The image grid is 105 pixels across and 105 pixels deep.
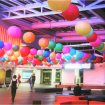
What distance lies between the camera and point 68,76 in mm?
31562

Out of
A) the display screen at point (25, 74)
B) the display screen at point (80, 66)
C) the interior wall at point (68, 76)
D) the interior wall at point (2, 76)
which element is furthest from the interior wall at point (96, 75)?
the display screen at point (25, 74)

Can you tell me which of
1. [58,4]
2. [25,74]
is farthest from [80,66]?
[58,4]

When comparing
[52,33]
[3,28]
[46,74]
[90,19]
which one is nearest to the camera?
[90,19]

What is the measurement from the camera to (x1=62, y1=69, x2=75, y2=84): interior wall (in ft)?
102

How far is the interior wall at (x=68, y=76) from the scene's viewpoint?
3112cm

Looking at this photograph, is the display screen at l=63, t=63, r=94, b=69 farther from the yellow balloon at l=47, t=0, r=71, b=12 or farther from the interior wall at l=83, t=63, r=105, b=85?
the yellow balloon at l=47, t=0, r=71, b=12

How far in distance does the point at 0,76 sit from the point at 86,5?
19556mm

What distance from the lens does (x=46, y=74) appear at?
120 ft

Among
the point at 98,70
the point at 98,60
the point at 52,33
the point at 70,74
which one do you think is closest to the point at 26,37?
the point at 52,33

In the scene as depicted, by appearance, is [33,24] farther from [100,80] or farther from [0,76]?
[100,80]

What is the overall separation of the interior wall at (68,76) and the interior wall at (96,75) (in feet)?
7.40

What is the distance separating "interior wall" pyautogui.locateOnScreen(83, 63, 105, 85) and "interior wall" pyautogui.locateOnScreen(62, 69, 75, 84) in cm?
225

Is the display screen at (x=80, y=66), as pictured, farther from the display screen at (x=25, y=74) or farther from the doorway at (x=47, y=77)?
the display screen at (x=25, y=74)

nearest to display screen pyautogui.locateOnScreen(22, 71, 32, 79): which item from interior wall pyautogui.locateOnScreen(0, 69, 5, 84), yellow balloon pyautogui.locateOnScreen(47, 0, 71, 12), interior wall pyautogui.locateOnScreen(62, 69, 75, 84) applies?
interior wall pyautogui.locateOnScreen(62, 69, 75, 84)
